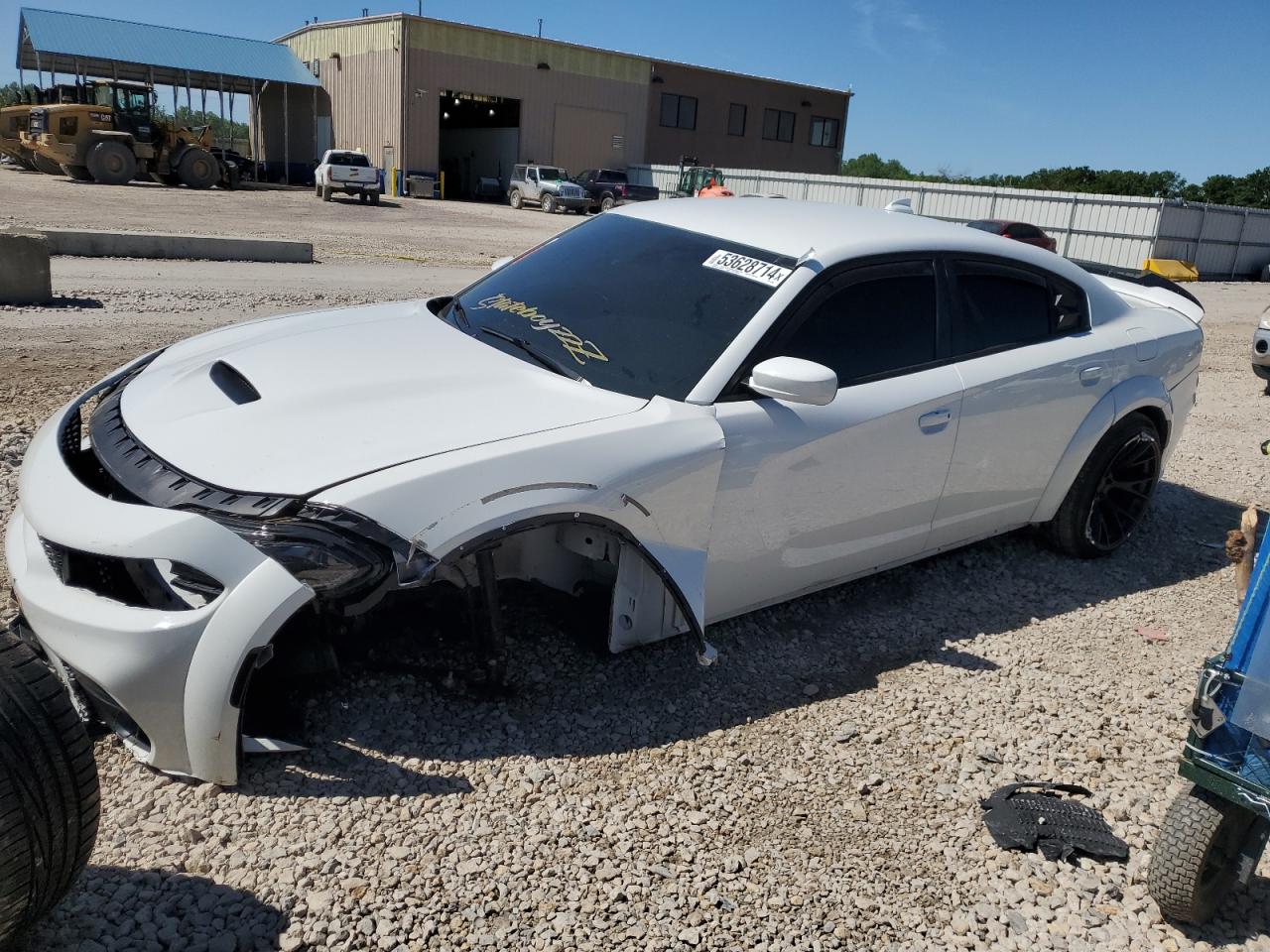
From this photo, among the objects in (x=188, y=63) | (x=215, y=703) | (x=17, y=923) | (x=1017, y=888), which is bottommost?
(x=1017, y=888)

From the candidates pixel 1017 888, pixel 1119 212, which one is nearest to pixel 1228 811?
pixel 1017 888

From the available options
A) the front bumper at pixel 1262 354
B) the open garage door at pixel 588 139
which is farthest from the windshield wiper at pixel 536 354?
the open garage door at pixel 588 139

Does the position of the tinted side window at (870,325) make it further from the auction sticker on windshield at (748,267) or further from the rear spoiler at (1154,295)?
the rear spoiler at (1154,295)

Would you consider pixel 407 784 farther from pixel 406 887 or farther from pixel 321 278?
pixel 321 278

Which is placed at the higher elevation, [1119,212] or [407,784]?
[1119,212]

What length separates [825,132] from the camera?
2176 inches

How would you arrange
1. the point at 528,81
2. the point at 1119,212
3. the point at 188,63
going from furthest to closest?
1. the point at 528,81
2. the point at 188,63
3. the point at 1119,212

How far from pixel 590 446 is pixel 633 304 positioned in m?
0.90

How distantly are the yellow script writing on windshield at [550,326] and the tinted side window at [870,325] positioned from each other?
25.4 inches

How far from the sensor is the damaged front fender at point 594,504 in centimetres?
277

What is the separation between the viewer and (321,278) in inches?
498

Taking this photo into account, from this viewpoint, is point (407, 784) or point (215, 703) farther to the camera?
point (407, 784)

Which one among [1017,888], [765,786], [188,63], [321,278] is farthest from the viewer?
[188,63]

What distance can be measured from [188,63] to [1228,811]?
4442 cm
